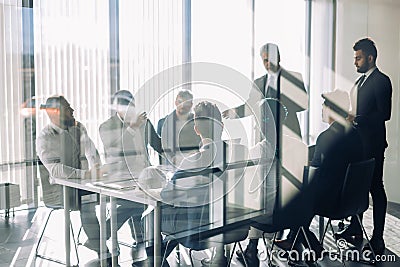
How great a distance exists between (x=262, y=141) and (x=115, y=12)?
92 cm

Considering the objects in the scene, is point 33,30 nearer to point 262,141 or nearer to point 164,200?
point 164,200

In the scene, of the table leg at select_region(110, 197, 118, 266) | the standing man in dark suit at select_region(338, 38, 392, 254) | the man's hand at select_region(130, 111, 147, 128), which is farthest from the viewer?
the table leg at select_region(110, 197, 118, 266)

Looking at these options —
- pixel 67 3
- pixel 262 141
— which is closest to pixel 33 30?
pixel 67 3

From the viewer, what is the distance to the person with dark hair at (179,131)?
2.56 metres

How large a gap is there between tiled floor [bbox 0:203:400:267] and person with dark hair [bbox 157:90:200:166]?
1.54ft

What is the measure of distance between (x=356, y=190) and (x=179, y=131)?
33.6 inches

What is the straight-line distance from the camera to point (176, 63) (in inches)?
101

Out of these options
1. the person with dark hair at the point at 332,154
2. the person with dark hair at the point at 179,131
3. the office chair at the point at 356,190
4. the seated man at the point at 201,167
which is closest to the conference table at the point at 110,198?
the seated man at the point at 201,167

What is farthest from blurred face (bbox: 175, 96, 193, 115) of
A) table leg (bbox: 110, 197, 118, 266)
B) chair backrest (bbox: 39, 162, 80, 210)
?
chair backrest (bbox: 39, 162, 80, 210)

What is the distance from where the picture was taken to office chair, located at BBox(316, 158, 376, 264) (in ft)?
8.33

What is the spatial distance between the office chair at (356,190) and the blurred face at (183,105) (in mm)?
786

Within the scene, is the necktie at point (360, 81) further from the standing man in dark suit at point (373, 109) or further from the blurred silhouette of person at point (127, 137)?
the blurred silhouette of person at point (127, 137)

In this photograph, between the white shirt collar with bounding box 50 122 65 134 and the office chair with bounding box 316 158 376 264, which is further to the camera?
the white shirt collar with bounding box 50 122 65 134

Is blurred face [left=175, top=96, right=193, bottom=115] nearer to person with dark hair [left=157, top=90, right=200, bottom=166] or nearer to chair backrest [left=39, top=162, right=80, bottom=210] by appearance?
person with dark hair [left=157, top=90, right=200, bottom=166]
